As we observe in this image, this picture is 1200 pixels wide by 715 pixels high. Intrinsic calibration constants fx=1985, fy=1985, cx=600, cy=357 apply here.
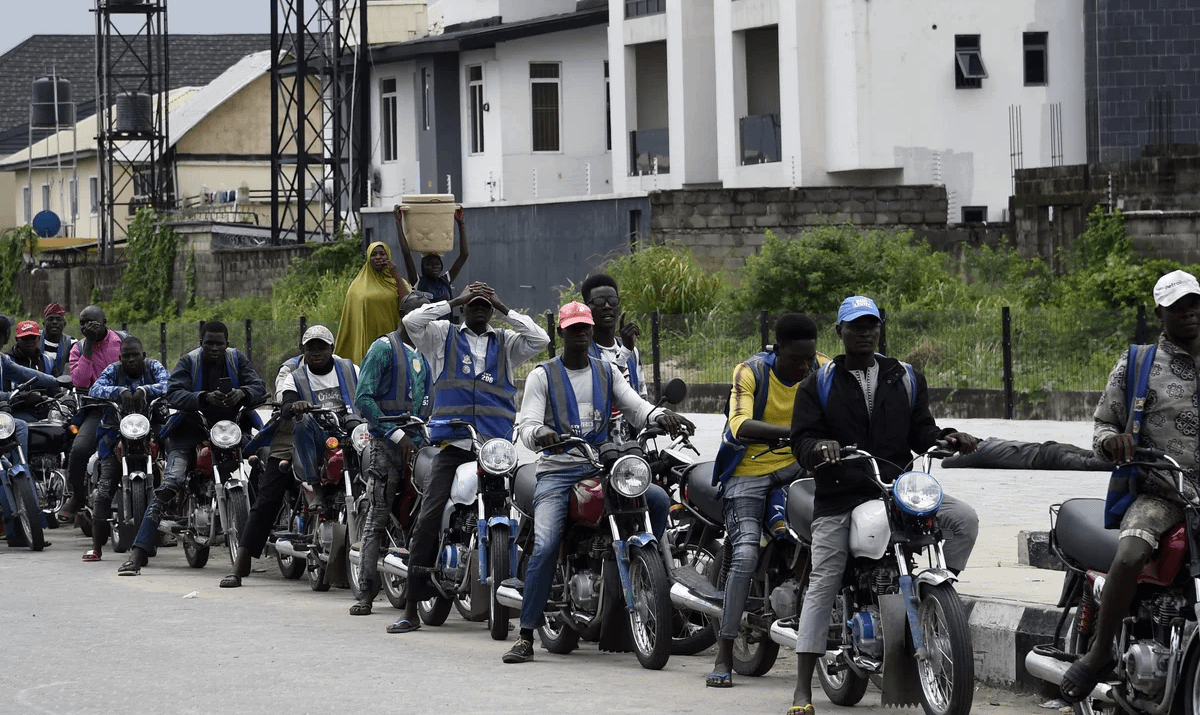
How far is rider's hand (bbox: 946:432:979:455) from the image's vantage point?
8242mm

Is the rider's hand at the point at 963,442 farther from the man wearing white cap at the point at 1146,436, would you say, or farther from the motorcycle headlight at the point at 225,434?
the motorcycle headlight at the point at 225,434

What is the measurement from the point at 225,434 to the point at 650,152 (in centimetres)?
2612

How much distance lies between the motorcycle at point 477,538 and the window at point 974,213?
2371 cm

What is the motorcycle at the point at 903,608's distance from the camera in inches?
312

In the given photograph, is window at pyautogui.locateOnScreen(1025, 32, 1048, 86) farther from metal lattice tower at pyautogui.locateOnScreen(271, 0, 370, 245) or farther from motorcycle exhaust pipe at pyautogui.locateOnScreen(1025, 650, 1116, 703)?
motorcycle exhaust pipe at pyautogui.locateOnScreen(1025, 650, 1116, 703)

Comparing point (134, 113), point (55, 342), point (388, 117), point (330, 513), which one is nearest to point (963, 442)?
point (330, 513)

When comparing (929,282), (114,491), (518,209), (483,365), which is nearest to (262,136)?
(518,209)

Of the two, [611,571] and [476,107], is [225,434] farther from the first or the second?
[476,107]

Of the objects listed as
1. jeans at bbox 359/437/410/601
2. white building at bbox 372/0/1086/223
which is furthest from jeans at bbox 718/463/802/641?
white building at bbox 372/0/1086/223

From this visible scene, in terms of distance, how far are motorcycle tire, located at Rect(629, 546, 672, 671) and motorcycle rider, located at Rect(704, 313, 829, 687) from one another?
1.22 ft

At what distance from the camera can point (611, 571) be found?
33.1 feet

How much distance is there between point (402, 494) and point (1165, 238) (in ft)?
52.7

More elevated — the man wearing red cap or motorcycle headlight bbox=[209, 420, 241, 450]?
the man wearing red cap

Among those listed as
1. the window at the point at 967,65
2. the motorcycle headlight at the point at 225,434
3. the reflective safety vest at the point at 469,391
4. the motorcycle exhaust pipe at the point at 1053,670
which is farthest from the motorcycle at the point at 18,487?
the window at the point at 967,65
